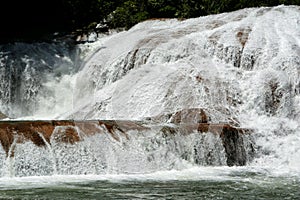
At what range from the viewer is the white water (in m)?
14.9

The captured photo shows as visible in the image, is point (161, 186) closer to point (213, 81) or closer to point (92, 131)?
point (92, 131)

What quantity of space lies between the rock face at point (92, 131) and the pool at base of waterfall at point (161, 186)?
828mm

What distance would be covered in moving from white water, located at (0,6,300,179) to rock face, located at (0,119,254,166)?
0.58 m

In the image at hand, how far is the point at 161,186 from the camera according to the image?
10117mm

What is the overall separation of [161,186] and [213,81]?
249 inches

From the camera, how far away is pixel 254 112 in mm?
15383

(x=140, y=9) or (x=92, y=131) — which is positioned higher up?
(x=140, y=9)

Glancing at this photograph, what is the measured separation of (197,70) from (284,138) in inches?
125

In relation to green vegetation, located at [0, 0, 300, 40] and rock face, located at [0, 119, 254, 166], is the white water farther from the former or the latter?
green vegetation, located at [0, 0, 300, 40]

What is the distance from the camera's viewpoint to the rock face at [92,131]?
11.5 metres

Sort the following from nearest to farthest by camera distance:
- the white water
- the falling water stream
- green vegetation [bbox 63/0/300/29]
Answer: the falling water stream
the white water
green vegetation [bbox 63/0/300/29]

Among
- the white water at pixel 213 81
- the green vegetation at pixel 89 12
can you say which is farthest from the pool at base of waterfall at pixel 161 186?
the green vegetation at pixel 89 12

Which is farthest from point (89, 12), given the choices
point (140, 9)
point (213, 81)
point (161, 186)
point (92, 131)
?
point (161, 186)

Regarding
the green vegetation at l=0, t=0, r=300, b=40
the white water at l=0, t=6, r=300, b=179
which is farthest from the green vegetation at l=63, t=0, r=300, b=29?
the white water at l=0, t=6, r=300, b=179
